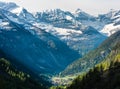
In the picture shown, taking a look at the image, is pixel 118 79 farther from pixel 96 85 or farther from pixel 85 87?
pixel 85 87

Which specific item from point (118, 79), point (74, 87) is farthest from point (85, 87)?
point (118, 79)

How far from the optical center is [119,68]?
158125 mm

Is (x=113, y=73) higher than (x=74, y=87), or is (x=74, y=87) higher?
(x=113, y=73)

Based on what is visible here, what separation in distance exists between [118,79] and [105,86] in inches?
276

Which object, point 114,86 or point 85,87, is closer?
point 114,86

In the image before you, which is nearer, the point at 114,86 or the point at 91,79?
the point at 114,86

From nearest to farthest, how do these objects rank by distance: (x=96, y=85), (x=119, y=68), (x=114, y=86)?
(x=114, y=86) < (x=96, y=85) < (x=119, y=68)

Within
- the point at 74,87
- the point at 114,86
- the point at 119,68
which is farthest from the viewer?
the point at 74,87

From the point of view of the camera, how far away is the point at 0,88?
150250 millimetres

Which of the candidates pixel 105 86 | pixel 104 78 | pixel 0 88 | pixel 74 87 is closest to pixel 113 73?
pixel 104 78

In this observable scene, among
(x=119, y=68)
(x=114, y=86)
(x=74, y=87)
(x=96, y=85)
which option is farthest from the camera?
(x=74, y=87)

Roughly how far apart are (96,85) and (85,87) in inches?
483

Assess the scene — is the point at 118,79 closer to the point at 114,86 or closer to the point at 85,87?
the point at 114,86

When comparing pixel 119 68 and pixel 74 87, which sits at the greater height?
pixel 119 68
